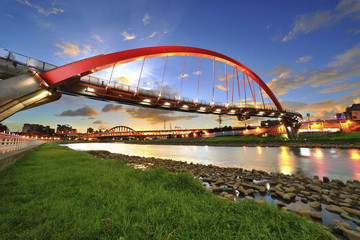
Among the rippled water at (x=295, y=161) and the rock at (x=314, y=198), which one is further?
the rippled water at (x=295, y=161)

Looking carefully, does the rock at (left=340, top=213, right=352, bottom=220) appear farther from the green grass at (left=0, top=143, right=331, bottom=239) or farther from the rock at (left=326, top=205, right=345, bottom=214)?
the green grass at (left=0, top=143, right=331, bottom=239)

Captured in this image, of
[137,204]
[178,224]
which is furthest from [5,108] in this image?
[178,224]

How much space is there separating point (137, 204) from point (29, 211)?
66.9 inches

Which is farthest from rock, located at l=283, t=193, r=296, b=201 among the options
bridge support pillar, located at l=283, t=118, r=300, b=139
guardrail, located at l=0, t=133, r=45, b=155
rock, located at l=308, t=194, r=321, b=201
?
bridge support pillar, located at l=283, t=118, r=300, b=139

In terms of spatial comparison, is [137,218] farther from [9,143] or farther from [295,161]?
[295,161]

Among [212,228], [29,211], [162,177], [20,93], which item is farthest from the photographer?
[20,93]

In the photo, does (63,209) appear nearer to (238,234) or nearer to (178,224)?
(178,224)

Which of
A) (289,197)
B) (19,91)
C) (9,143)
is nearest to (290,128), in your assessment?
(289,197)

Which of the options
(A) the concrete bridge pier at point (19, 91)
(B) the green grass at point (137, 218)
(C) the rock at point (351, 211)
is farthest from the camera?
(A) the concrete bridge pier at point (19, 91)

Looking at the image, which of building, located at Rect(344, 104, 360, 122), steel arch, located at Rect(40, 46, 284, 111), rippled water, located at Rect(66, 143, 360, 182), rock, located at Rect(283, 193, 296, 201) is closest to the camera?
rock, located at Rect(283, 193, 296, 201)

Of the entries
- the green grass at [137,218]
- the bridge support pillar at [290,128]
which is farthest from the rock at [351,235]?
the bridge support pillar at [290,128]

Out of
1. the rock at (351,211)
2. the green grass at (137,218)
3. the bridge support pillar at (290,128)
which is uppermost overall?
the bridge support pillar at (290,128)

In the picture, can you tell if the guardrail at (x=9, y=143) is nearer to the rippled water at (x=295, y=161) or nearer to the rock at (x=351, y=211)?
the rippled water at (x=295, y=161)

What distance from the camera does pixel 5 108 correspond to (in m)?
14.8
